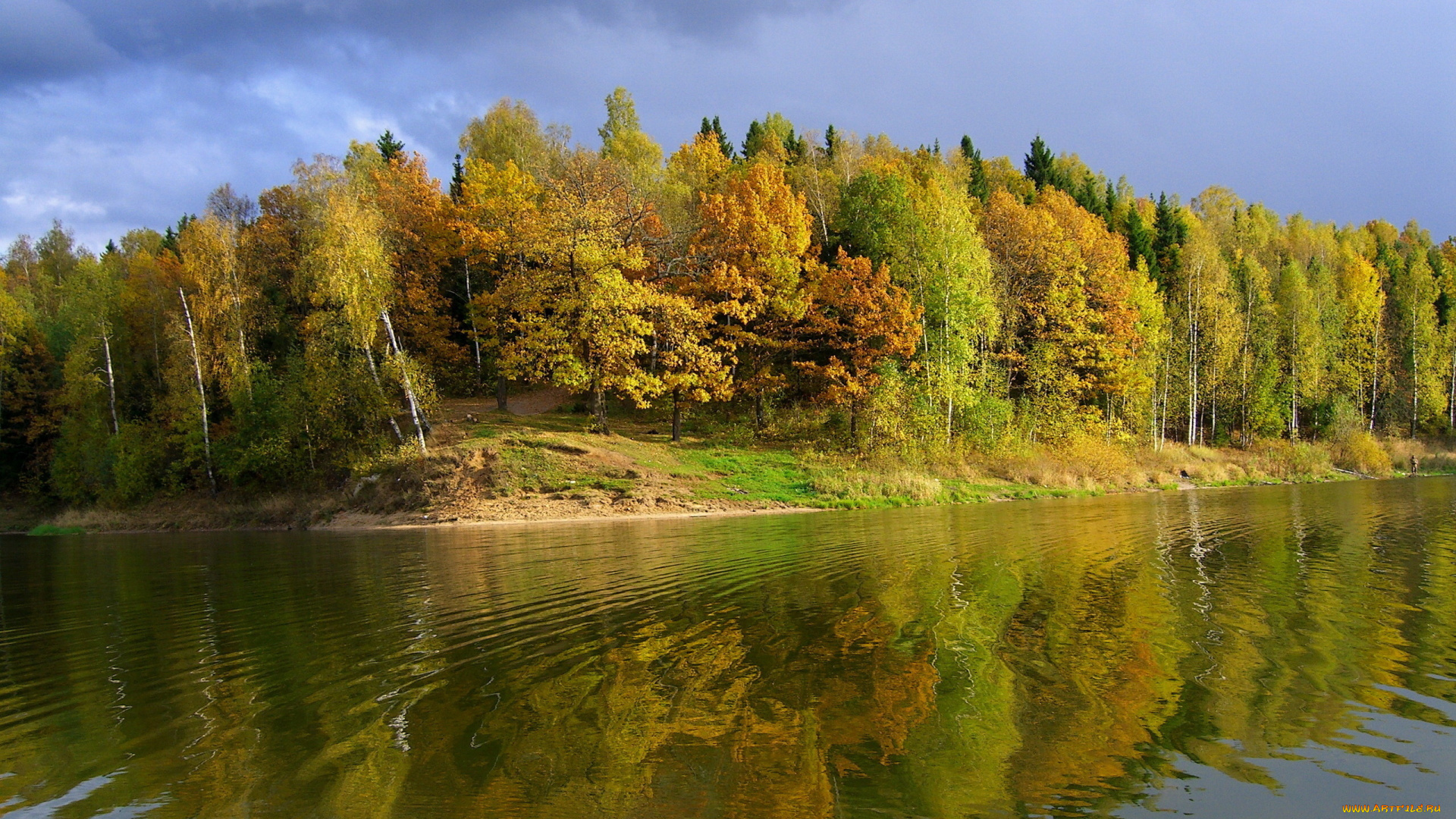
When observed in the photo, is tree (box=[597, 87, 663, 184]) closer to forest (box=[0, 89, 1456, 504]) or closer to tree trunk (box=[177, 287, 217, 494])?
forest (box=[0, 89, 1456, 504])

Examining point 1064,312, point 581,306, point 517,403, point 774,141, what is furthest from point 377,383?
point 774,141

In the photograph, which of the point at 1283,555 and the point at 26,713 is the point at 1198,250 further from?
the point at 26,713

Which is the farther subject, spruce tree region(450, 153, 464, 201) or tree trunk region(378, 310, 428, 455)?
spruce tree region(450, 153, 464, 201)

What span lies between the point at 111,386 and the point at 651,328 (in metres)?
33.7

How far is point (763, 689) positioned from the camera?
23.8 feet

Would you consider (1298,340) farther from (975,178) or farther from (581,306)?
(581,306)

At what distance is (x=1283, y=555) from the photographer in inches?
571

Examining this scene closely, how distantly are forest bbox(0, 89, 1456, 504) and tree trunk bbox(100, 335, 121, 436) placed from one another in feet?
1.20

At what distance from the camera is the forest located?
37.0 metres

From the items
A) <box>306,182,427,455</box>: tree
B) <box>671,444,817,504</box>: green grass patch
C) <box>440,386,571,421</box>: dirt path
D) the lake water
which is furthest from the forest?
the lake water

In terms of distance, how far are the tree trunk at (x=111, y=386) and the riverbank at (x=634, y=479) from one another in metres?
5.21

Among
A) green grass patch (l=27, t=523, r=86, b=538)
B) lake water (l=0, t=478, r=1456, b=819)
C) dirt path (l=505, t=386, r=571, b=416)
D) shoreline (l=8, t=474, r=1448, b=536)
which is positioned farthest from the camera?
dirt path (l=505, t=386, r=571, b=416)

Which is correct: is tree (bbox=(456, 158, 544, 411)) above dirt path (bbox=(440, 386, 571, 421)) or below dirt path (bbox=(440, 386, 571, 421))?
above

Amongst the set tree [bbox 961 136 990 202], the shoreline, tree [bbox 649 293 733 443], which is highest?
tree [bbox 961 136 990 202]
